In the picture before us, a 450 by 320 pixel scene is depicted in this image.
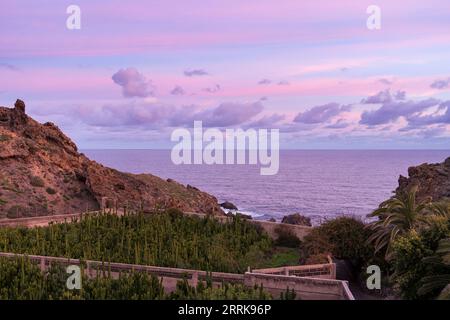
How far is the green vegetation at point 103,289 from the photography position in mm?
23188

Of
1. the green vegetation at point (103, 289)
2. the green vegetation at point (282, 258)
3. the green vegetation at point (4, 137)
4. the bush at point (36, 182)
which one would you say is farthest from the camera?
the green vegetation at point (4, 137)

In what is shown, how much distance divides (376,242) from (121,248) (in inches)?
638

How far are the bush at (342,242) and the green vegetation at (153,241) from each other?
350cm

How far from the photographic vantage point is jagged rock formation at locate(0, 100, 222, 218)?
202 ft

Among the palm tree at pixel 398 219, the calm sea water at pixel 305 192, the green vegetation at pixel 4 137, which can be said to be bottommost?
the calm sea water at pixel 305 192

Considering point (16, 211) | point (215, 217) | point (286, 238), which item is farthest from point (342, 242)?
point (16, 211)

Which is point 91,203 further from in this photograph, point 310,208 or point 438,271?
point 310,208

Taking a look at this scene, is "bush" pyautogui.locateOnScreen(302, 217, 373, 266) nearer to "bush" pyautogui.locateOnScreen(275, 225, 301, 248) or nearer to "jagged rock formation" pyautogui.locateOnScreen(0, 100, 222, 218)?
"bush" pyautogui.locateOnScreen(275, 225, 301, 248)

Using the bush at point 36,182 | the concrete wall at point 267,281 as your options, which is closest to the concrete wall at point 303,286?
the concrete wall at point 267,281

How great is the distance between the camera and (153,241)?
36531mm

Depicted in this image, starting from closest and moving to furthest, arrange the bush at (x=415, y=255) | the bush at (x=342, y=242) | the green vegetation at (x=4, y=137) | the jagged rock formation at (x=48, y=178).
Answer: the bush at (x=415, y=255) → the bush at (x=342, y=242) → the jagged rock formation at (x=48, y=178) → the green vegetation at (x=4, y=137)

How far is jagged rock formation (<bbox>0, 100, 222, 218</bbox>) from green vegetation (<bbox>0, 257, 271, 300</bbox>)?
30.7 metres

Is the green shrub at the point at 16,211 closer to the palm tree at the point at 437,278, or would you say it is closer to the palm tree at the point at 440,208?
the palm tree at the point at 440,208

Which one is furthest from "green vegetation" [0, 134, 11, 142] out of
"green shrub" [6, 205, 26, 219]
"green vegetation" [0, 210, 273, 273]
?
"green vegetation" [0, 210, 273, 273]
